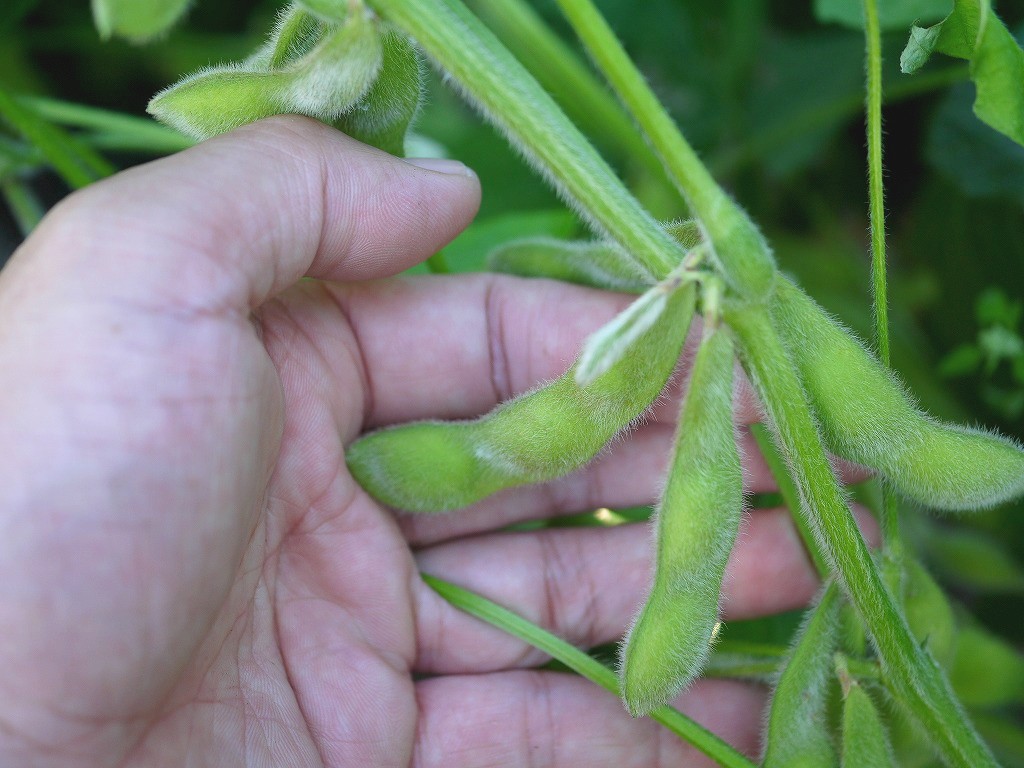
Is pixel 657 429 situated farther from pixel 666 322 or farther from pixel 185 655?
pixel 185 655

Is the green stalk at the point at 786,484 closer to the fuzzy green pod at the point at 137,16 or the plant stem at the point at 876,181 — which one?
the plant stem at the point at 876,181

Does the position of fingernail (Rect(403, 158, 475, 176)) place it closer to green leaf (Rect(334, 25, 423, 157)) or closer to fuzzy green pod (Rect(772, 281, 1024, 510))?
green leaf (Rect(334, 25, 423, 157))

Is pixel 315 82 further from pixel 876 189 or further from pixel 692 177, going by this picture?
pixel 876 189

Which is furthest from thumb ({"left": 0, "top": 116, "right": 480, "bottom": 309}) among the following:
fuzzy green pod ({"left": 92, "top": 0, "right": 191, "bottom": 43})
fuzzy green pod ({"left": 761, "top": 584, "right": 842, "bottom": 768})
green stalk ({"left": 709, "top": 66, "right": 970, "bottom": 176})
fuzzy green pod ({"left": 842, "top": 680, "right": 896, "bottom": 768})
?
green stalk ({"left": 709, "top": 66, "right": 970, "bottom": 176})

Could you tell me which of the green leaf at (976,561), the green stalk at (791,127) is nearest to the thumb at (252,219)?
the green stalk at (791,127)

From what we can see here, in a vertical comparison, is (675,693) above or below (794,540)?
above

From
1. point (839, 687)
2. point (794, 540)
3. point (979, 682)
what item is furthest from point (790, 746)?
point (979, 682)

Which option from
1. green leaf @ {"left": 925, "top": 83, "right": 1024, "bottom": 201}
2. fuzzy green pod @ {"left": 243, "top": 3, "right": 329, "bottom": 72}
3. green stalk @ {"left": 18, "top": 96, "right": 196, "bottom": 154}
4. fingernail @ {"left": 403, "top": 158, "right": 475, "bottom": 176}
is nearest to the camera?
fuzzy green pod @ {"left": 243, "top": 3, "right": 329, "bottom": 72}
